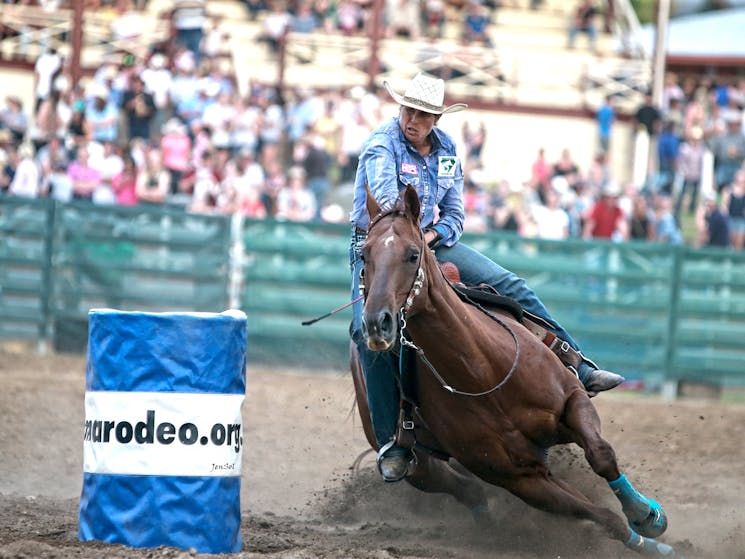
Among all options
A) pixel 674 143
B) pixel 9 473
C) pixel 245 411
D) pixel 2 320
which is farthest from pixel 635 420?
pixel 674 143

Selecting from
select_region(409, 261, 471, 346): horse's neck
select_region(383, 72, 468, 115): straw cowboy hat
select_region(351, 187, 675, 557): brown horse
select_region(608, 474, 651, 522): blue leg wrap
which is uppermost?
select_region(383, 72, 468, 115): straw cowboy hat

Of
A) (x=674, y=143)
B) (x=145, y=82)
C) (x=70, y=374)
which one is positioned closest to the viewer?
(x=70, y=374)

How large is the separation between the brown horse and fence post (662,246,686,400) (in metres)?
7.60

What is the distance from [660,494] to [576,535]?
2.05 m

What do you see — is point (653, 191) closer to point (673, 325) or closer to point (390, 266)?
point (673, 325)

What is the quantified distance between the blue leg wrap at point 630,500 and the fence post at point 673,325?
311 inches

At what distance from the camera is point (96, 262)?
14531 millimetres

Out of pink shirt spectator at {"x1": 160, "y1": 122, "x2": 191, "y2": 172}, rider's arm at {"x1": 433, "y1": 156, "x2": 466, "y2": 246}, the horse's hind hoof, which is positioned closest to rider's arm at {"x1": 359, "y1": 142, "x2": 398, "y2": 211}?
rider's arm at {"x1": 433, "y1": 156, "x2": 466, "y2": 246}

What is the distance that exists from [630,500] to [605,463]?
0.36 m

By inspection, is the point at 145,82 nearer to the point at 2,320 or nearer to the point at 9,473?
the point at 2,320

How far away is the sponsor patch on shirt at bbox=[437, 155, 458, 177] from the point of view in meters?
6.44

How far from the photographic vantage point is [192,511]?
5.37 metres

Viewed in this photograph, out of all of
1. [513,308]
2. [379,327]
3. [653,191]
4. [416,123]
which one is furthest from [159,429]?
[653,191]

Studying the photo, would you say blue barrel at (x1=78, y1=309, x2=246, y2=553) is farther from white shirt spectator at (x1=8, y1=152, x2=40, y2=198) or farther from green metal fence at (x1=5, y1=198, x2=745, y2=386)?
white shirt spectator at (x1=8, y1=152, x2=40, y2=198)
